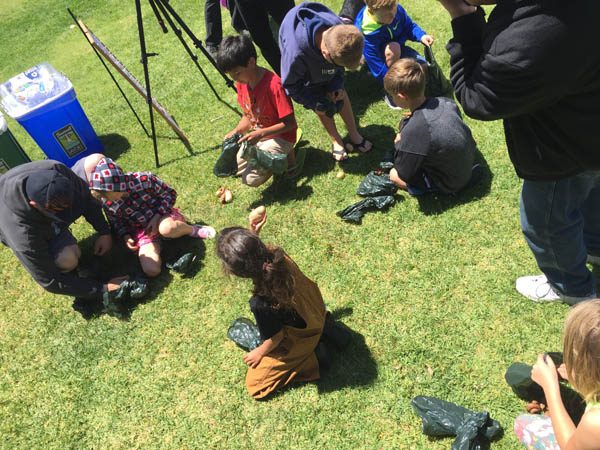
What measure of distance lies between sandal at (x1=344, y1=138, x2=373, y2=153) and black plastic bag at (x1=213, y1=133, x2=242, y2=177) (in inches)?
42.7

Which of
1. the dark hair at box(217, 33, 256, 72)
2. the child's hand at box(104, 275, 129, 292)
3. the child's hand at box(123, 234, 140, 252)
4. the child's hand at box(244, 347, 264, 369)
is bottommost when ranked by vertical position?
the child's hand at box(244, 347, 264, 369)

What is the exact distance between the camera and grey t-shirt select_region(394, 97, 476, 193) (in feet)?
12.5

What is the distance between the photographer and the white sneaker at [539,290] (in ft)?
10.6

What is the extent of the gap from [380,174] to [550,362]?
2.34 meters

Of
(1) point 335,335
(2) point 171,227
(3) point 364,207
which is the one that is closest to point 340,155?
(3) point 364,207

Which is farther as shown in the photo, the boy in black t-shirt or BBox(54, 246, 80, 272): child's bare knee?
BBox(54, 246, 80, 272): child's bare knee

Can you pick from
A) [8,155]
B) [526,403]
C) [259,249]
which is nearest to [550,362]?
[526,403]

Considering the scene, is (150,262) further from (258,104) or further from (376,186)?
(376,186)

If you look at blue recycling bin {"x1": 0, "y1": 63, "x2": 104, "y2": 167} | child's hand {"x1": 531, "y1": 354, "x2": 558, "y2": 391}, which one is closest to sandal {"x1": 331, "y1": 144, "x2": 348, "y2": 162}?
child's hand {"x1": 531, "y1": 354, "x2": 558, "y2": 391}

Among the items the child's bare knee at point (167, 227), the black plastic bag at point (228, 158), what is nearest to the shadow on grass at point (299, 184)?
the black plastic bag at point (228, 158)

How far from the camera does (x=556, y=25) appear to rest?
1752mm

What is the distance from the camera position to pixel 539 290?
332cm

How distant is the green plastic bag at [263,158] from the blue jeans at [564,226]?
230 cm

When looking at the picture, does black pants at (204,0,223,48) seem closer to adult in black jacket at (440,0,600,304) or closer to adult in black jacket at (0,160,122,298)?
adult in black jacket at (0,160,122,298)
